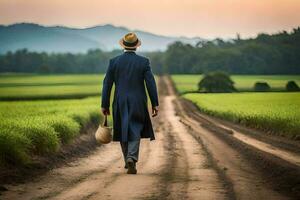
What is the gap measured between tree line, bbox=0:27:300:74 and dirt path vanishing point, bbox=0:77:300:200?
75.0 metres

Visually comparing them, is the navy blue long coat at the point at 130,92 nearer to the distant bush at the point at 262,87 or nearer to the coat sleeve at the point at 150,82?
the coat sleeve at the point at 150,82

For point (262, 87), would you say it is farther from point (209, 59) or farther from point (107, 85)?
point (107, 85)

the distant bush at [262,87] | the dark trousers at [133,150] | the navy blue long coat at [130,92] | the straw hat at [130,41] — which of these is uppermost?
the straw hat at [130,41]

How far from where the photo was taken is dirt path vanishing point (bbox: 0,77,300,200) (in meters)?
8.88

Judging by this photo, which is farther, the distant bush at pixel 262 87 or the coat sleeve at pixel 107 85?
the distant bush at pixel 262 87

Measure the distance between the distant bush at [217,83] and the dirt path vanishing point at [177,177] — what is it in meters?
64.7

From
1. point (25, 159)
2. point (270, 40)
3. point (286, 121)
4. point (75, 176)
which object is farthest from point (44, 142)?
point (270, 40)

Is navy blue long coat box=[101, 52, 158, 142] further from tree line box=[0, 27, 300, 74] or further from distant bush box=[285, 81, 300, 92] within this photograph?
tree line box=[0, 27, 300, 74]

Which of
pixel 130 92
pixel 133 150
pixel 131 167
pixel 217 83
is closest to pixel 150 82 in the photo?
pixel 130 92

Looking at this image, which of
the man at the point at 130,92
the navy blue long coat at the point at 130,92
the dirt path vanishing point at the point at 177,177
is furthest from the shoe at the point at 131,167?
the navy blue long coat at the point at 130,92

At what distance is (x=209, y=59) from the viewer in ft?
458

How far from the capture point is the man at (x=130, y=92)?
1187cm

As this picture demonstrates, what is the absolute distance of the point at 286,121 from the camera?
2366cm

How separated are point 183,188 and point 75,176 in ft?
8.10
